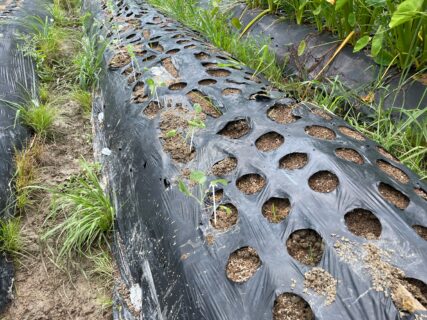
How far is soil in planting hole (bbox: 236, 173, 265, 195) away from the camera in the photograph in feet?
4.24

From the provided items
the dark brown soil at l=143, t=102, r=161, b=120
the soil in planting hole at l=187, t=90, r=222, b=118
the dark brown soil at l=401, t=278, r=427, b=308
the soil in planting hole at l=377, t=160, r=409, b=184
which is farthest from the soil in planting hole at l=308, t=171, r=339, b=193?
the dark brown soil at l=143, t=102, r=161, b=120

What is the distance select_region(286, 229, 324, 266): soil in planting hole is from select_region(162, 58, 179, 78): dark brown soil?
4.05 feet

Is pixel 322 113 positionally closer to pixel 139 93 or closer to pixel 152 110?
pixel 152 110

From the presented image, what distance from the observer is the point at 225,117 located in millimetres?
1603

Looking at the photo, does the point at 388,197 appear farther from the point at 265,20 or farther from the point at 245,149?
the point at 265,20

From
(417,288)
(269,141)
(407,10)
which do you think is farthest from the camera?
(407,10)

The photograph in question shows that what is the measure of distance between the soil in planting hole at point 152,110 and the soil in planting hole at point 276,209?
790mm

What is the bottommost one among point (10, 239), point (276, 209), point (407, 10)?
point (10, 239)

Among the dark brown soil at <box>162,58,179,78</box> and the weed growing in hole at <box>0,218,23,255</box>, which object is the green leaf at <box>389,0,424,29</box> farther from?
the weed growing in hole at <box>0,218,23,255</box>

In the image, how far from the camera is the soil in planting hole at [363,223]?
109 centimetres

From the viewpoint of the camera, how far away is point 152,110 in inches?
71.3

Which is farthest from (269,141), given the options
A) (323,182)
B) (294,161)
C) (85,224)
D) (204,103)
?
(85,224)

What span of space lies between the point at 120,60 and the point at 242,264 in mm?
1759

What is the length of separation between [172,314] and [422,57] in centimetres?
184
